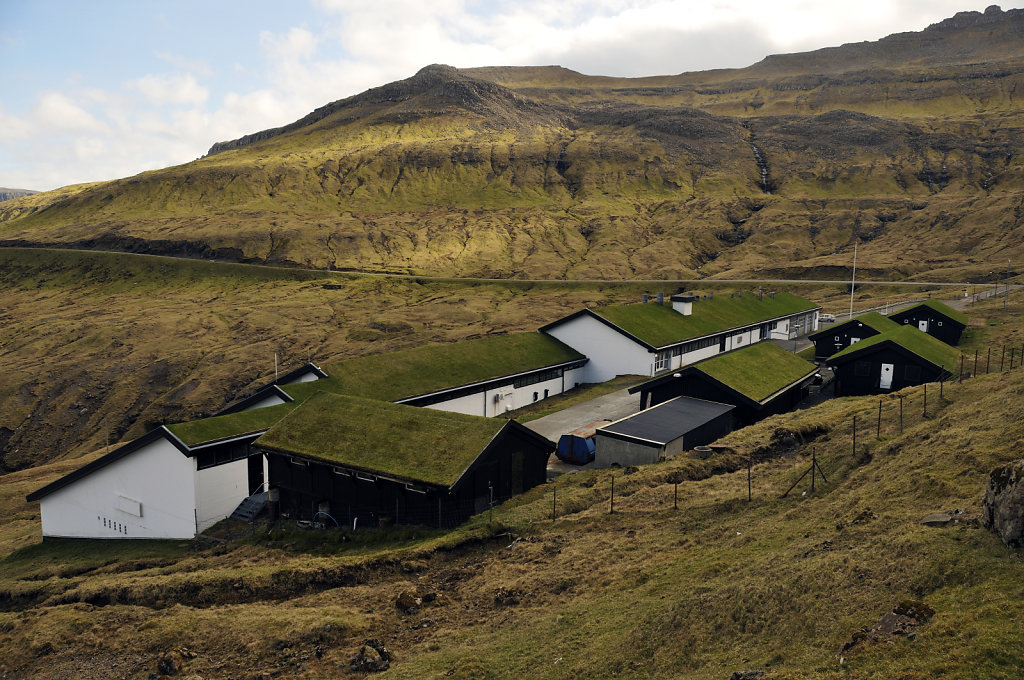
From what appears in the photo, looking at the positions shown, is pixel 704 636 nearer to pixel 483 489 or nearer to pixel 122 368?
pixel 483 489

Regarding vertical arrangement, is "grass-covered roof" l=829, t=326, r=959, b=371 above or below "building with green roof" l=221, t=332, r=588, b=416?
above

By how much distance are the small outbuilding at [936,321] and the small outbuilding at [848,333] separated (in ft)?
17.4

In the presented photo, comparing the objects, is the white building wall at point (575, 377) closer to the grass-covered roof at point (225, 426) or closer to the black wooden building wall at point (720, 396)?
the black wooden building wall at point (720, 396)

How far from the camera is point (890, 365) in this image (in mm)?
52406

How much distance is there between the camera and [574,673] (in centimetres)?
1570

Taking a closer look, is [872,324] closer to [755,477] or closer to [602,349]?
[602,349]

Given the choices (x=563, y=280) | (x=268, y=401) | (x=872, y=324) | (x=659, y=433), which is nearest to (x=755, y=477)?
(x=659, y=433)

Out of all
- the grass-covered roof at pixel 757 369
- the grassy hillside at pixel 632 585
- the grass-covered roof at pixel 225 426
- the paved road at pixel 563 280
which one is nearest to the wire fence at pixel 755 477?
the grassy hillside at pixel 632 585

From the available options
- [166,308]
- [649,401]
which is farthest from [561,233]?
[649,401]

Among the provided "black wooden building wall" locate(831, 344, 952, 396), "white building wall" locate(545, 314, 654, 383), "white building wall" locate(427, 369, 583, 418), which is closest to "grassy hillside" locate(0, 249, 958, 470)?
"white building wall" locate(545, 314, 654, 383)

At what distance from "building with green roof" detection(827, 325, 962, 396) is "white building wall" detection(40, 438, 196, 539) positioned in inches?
1906

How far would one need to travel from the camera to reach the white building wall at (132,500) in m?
37.3

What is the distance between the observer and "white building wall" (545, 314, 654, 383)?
216 feet

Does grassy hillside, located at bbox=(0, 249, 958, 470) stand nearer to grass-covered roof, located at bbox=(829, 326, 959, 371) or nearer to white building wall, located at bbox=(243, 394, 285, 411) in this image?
white building wall, located at bbox=(243, 394, 285, 411)
